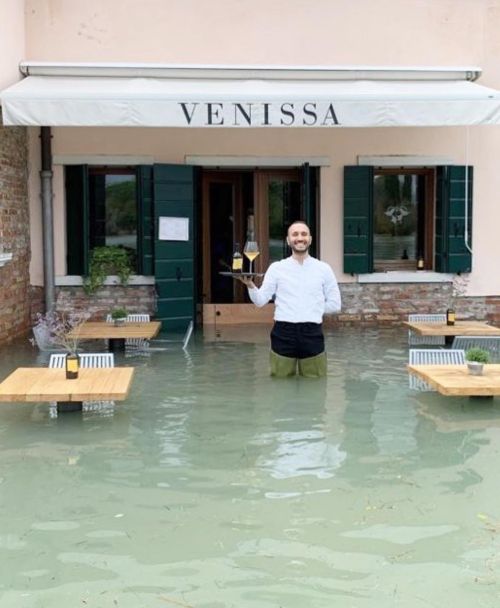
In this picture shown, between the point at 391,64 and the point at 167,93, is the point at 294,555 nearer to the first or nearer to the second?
the point at 167,93

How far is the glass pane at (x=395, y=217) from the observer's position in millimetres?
14297

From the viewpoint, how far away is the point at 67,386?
7180 mm

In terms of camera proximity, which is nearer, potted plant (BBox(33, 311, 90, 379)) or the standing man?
potted plant (BBox(33, 311, 90, 379))

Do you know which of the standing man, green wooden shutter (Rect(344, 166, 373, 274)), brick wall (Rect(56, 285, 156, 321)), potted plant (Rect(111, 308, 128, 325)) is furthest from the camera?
green wooden shutter (Rect(344, 166, 373, 274))

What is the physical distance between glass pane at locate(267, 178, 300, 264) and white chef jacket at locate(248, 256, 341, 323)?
5.68 metres

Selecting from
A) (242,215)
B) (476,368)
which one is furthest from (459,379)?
(242,215)

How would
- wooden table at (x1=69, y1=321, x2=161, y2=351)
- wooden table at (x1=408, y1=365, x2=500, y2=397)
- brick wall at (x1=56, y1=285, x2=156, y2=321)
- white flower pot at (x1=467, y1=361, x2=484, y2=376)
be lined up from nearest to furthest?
1. wooden table at (x1=408, y1=365, x2=500, y2=397)
2. white flower pot at (x1=467, y1=361, x2=484, y2=376)
3. wooden table at (x1=69, y1=321, x2=161, y2=351)
4. brick wall at (x1=56, y1=285, x2=156, y2=321)

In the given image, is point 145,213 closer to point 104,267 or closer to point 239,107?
point 104,267

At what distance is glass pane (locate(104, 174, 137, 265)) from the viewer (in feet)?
45.7

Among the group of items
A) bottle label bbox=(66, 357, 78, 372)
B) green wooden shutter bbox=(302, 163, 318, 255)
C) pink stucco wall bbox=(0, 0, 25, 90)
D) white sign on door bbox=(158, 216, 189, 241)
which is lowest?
bottle label bbox=(66, 357, 78, 372)

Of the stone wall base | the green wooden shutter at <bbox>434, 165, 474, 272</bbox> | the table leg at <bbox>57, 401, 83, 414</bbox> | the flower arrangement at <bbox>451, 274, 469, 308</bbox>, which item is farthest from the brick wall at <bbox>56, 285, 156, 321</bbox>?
the table leg at <bbox>57, 401, 83, 414</bbox>

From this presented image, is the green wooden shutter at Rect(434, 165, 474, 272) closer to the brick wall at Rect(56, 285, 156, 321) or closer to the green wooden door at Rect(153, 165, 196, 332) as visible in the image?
the green wooden door at Rect(153, 165, 196, 332)

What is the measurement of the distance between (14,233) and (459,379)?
291 inches

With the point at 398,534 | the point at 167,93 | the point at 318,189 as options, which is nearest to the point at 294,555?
the point at 398,534
